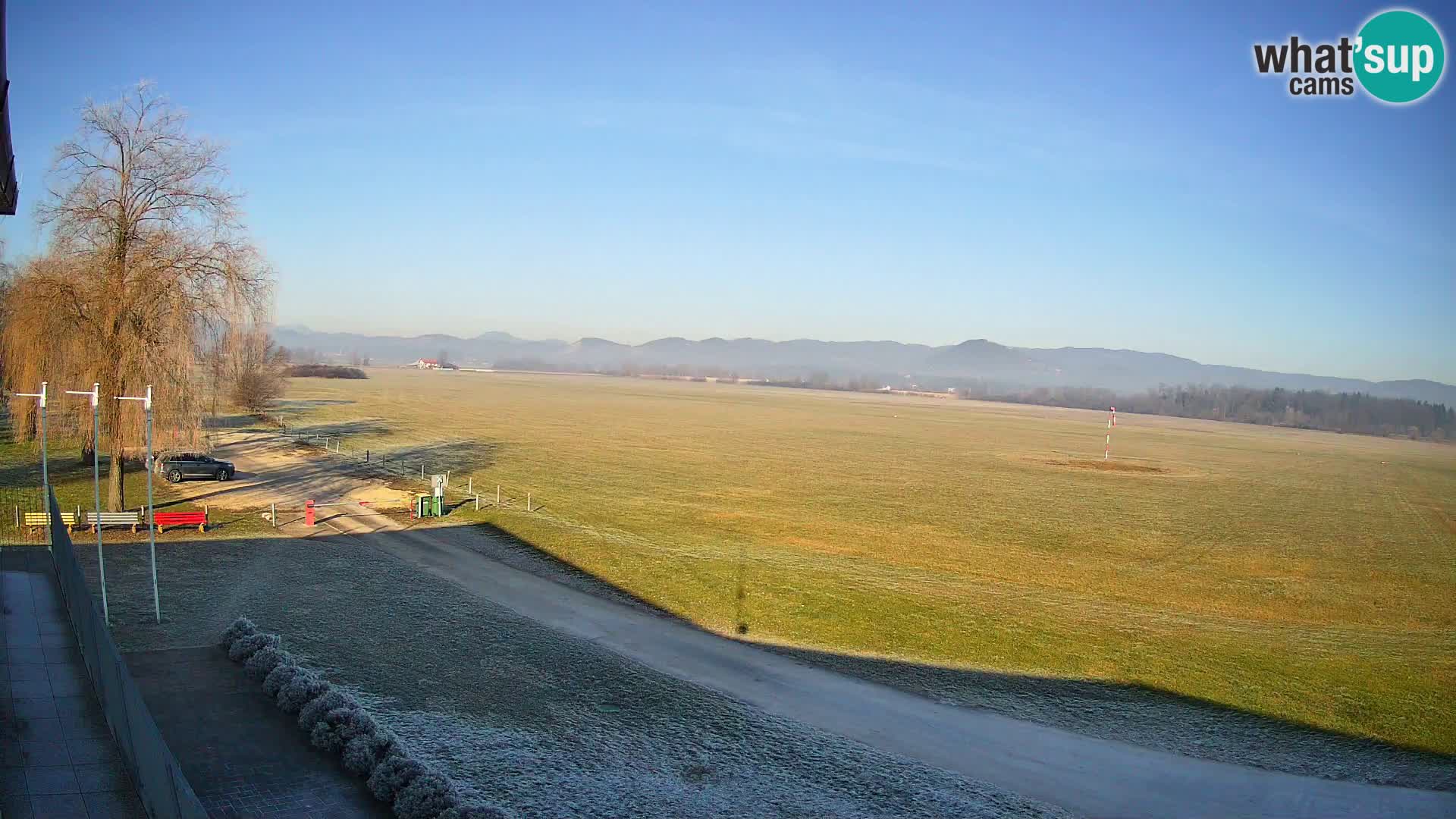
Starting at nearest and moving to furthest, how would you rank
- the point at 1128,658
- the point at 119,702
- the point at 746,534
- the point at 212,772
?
1. the point at 119,702
2. the point at 212,772
3. the point at 1128,658
4. the point at 746,534

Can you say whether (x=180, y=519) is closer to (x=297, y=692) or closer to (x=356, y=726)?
(x=297, y=692)

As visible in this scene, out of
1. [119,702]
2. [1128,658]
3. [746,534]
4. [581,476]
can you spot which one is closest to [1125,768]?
[1128,658]

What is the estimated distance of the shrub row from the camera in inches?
389

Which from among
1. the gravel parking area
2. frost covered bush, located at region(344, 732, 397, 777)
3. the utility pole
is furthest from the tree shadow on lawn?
the utility pole

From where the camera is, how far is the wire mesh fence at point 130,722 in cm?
723

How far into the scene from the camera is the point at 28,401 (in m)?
30.7

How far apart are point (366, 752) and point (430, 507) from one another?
19644 millimetres

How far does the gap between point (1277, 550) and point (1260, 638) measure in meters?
14.0

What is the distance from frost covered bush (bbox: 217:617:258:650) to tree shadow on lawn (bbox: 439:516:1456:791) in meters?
8.68

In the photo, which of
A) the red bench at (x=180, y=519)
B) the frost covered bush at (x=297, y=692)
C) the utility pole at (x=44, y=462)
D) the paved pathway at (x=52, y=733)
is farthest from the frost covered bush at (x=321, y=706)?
the red bench at (x=180, y=519)

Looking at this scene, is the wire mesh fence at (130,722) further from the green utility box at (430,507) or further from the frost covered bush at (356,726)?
the green utility box at (430,507)

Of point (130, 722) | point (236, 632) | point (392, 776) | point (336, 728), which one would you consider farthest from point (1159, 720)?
point (236, 632)

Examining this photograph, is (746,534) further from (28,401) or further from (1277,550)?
(28,401)

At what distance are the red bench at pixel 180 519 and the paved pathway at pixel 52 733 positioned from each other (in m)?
8.65
